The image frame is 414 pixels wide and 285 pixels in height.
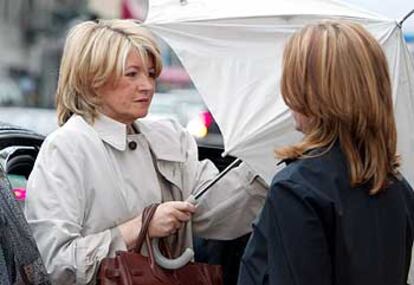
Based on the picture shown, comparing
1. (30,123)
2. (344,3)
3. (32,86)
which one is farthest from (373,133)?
(32,86)

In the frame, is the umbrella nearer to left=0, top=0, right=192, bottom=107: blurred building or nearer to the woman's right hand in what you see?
the woman's right hand

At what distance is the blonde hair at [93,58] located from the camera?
297 cm

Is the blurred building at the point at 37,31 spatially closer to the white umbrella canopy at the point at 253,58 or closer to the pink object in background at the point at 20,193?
the pink object in background at the point at 20,193

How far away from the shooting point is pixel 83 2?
2314 centimetres

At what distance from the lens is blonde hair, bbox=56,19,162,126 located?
2969 millimetres

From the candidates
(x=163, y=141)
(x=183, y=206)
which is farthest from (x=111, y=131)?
(x=183, y=206)

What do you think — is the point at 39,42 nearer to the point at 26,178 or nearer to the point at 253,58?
the point at 26,178

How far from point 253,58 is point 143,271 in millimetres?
712

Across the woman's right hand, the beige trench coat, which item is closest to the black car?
the beige trench coat

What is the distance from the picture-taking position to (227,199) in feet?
10.5

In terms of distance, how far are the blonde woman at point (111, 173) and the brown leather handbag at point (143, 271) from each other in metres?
0.03

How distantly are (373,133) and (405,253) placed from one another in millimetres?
356

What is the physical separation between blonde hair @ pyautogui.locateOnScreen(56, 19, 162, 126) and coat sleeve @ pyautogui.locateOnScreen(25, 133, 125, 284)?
21cm

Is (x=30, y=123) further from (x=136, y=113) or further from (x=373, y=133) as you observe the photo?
(x=373, y=133)
